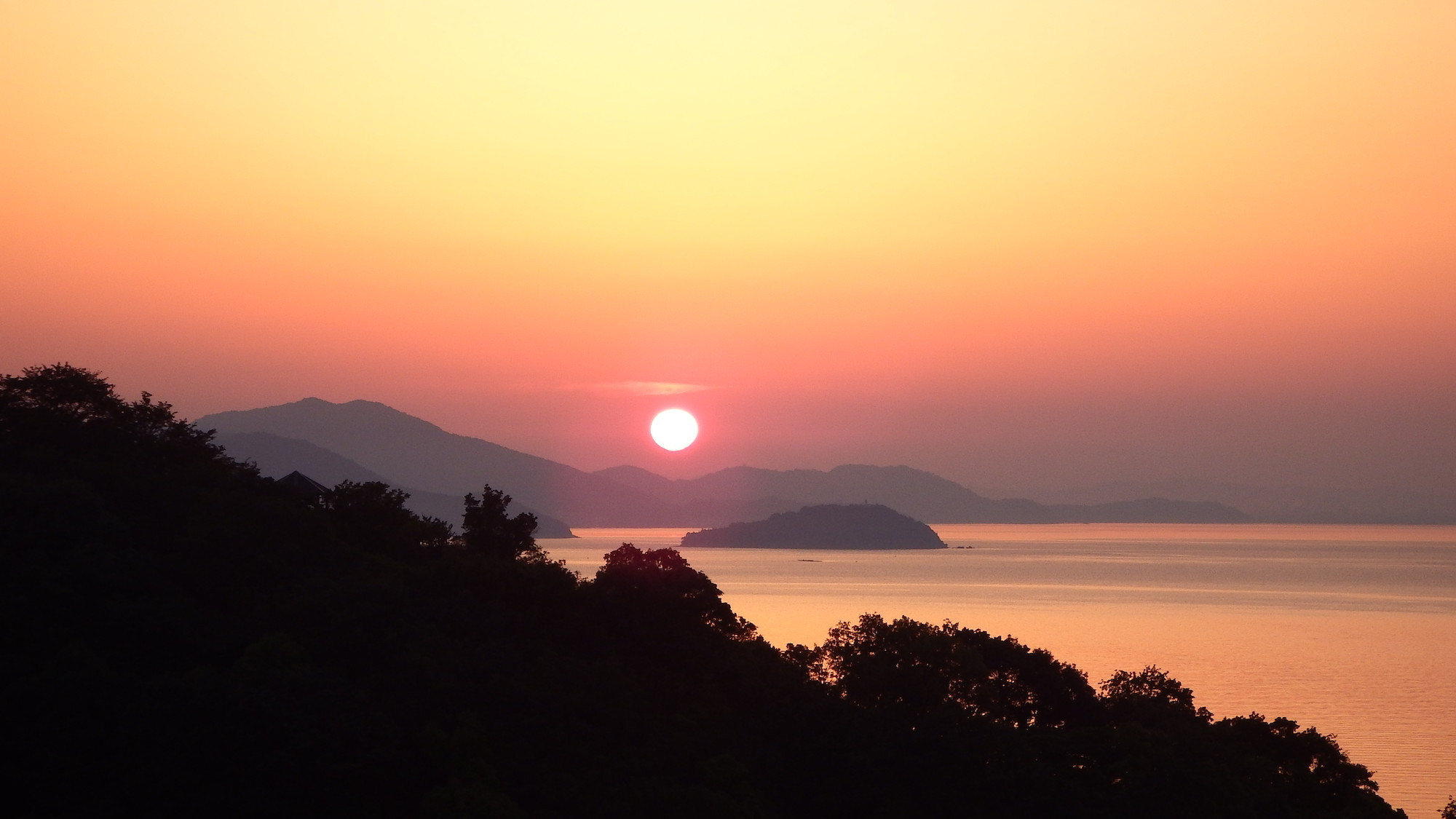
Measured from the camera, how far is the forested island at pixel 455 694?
32656 millimetres

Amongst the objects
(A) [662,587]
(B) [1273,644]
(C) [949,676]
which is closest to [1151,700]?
(C) [949,676]

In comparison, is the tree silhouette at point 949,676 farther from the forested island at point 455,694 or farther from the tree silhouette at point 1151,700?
the tree silhouette at point 1151,700

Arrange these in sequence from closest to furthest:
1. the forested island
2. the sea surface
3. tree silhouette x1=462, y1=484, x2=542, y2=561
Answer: the forested island → tree silhouette x1=462, y1=484, x2=542, y2=561 → the sea surface

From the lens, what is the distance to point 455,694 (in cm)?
3803

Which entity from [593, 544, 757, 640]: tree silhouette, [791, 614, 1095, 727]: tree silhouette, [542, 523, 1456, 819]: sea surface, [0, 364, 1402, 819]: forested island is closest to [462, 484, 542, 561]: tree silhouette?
[0, 364, 1402, 819]: forested island

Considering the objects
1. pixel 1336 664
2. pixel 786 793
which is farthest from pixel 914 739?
pixel 1336 664

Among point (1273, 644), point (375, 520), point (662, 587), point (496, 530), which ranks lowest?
point (1273, 644)

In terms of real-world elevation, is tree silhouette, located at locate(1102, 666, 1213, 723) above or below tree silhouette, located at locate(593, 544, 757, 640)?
A: below

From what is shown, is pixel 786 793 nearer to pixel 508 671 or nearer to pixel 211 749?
pixel 508 671

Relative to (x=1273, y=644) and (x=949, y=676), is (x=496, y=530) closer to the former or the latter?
(x=949, y=676)

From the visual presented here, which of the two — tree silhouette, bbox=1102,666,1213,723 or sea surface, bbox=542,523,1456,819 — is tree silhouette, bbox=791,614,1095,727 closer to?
tree silhouette, bbox=1102,666,1213,723

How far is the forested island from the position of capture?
32.7m

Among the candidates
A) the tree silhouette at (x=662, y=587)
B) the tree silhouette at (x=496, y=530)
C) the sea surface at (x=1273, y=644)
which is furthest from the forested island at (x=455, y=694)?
the sea surface at (x=1273, y=644)

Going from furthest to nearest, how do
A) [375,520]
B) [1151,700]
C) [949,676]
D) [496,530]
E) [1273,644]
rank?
[1273,644]
[496,530]
[375,520]
[1151,700]
[949,676]
